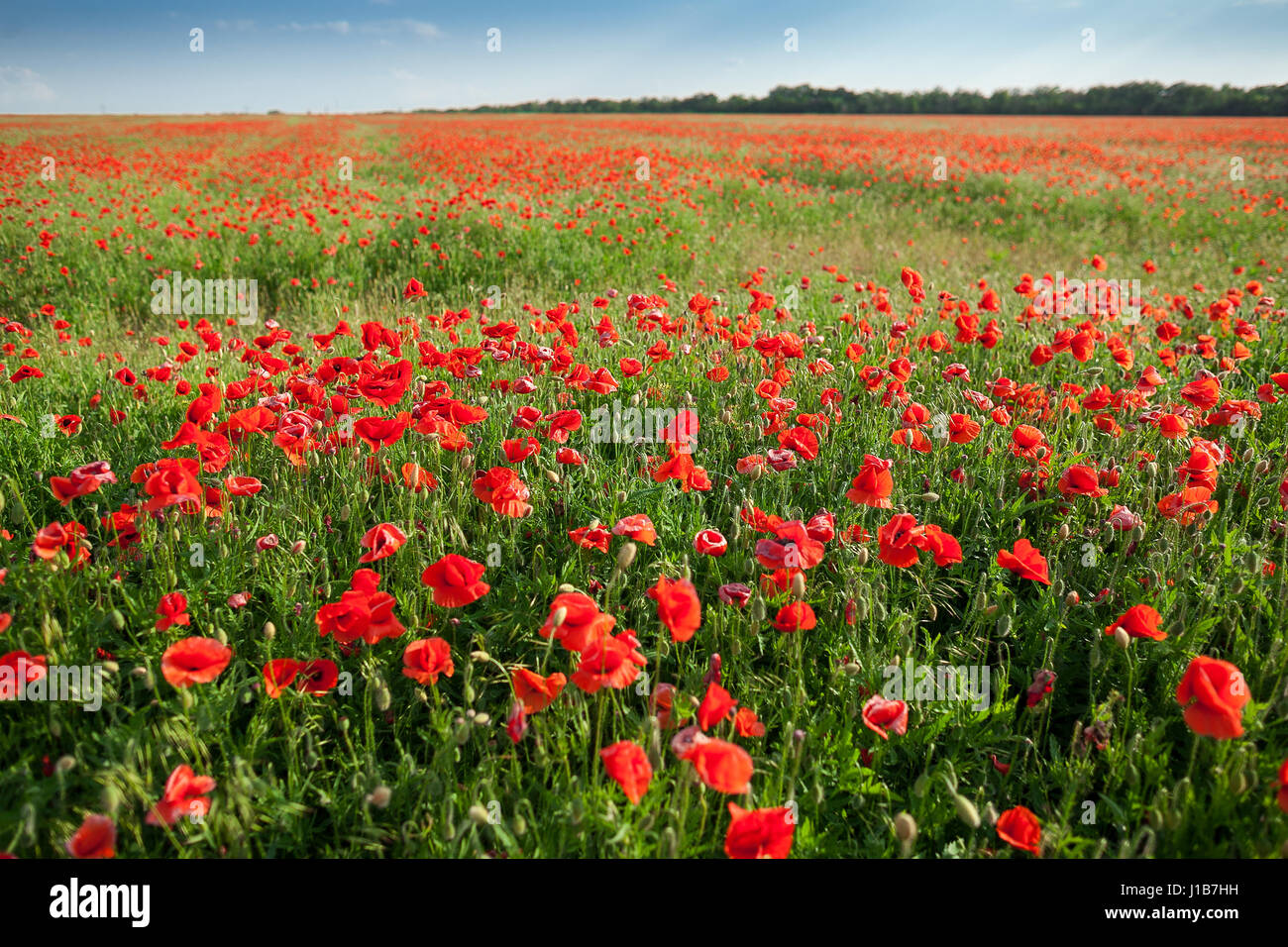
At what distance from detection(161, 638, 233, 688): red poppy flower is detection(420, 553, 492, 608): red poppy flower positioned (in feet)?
1.58

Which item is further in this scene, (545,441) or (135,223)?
Answer: (135,223)

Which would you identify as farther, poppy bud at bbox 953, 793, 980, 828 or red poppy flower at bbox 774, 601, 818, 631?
red poppy flower at bbox 774, 601, 818, 631

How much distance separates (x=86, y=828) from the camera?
4.31ft

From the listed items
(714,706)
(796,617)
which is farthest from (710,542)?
(714,706)

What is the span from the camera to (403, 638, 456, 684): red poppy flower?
1.72 metres

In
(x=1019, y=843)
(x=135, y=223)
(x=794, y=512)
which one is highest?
(x=135, y=223)

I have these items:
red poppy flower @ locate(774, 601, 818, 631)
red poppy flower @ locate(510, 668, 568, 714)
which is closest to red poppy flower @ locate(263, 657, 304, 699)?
red poppy flower @ locate(510, 668, 568, 714)

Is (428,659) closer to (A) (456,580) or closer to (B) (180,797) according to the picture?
(A) (456,580)

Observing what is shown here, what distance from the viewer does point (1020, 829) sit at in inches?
60.8

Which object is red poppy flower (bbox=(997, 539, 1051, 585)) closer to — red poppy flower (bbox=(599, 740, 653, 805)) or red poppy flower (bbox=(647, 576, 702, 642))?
red poppy flower (bbox=(647, 576, 702, 642))

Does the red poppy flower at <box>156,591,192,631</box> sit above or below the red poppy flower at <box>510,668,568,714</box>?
above
